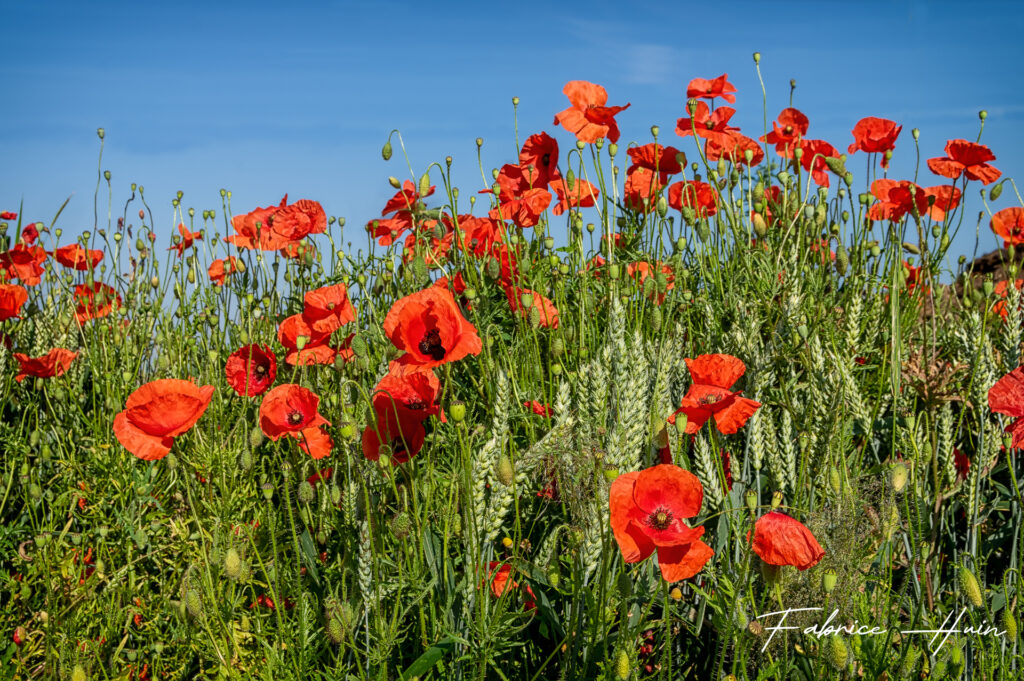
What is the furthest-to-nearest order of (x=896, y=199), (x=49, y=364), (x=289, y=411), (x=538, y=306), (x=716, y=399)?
(x=896, y=199)
(x=49, y=364)
(x=538, y=306)
(x=289, y=411)
(x=716, y=399)

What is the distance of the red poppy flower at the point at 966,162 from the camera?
110 inches

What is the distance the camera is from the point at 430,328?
5.51ft

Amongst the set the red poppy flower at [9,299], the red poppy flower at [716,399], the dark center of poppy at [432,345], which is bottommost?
the red poppy flower at [716,399]

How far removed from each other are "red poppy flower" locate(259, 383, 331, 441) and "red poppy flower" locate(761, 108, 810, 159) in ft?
6.90

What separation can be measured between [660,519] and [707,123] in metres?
1.97

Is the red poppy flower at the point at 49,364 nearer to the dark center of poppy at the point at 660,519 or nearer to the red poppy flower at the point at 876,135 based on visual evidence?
the dark center of poppy at the point at 660,519

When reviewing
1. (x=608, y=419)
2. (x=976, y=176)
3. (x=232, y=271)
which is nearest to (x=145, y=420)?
(x=608, y=419)

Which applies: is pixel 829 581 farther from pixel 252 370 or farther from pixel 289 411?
pixel 252 370

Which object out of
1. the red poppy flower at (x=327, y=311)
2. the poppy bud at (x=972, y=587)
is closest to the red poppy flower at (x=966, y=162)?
Answer: the poppy bud at (x=972, y=587)

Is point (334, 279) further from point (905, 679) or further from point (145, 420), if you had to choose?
point (905, 679)

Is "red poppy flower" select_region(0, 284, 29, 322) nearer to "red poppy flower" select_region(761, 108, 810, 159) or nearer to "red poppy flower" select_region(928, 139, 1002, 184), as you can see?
"red poppy flower" select_region(761, 108, 810, 159)

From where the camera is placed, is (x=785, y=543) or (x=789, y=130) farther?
(x=789, y=130)

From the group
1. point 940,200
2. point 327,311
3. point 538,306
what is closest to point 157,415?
point 327,311

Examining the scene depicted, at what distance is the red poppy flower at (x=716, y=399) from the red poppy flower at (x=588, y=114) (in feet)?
3.74
